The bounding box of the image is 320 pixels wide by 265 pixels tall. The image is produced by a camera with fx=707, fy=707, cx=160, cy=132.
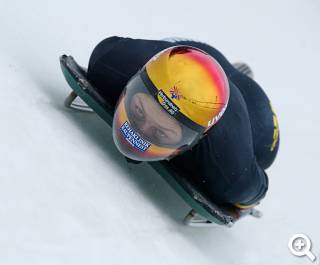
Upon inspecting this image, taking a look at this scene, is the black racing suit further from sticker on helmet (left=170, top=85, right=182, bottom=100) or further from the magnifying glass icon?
the magnifying glass icon

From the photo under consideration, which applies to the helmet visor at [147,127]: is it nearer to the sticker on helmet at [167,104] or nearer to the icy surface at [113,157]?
the sticker on helmet at [167,104]

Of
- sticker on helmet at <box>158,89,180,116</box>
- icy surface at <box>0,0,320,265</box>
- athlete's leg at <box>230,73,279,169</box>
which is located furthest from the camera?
athlete's leg at <box>230,73,279,169</box>

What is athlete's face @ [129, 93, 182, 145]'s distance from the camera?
270cm

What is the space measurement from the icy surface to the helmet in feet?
0.74

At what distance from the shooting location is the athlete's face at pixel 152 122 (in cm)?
270

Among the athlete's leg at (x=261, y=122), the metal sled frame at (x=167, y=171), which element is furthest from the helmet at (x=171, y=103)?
the athlete's leg at (x=261, y=122)

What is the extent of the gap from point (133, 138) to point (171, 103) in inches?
9.9

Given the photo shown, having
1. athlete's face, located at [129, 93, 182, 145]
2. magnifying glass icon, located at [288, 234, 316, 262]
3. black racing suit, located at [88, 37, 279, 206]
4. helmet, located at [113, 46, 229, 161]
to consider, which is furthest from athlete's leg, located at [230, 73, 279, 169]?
athlete's face, located at [129, 93, 182, 145]

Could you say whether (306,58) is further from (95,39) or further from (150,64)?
(150,64)

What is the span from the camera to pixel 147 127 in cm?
275

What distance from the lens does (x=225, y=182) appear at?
121 inches

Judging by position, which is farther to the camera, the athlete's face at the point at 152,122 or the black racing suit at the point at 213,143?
the black racing suit at the point at 213,143

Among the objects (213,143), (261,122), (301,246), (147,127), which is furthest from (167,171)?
(301,246)

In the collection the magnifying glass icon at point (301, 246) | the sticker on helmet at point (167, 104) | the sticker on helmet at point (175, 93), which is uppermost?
the sticker on helmet at point (175, 93)
